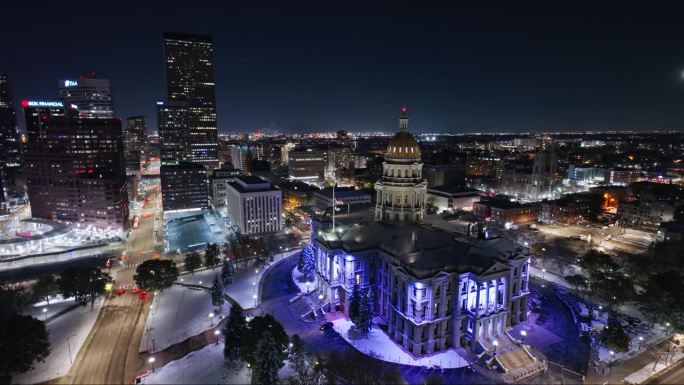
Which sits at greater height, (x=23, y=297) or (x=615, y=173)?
(x=615, y=173)

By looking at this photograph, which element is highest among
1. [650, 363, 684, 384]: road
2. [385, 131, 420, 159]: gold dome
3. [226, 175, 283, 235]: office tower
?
[385, 131, 420, 159]: gold dome

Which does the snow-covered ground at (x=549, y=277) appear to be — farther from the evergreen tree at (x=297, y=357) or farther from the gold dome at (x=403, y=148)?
the evergreen tree at (x=297, y=357)

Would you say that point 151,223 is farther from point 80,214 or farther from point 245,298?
point 245,298

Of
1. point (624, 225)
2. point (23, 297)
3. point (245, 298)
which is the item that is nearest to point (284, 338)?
point (245, 298)

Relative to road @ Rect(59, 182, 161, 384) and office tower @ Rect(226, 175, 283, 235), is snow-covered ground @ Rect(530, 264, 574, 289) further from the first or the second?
office tower @ Rect(226, 175, 283, 235)

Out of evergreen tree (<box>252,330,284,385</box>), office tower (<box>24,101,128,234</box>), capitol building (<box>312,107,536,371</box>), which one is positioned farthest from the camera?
office tower (<box>24,101,128,234</box>)

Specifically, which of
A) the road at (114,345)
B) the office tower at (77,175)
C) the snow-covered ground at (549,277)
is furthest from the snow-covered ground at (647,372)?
the office tower at (77,175)

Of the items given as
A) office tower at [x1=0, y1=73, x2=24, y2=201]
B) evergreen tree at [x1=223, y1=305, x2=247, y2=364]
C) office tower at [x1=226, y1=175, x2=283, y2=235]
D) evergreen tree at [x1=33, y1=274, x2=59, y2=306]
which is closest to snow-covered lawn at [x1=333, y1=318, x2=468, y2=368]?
evergreen tree at [x1=223, y1=305, x2=247, y2=364]
